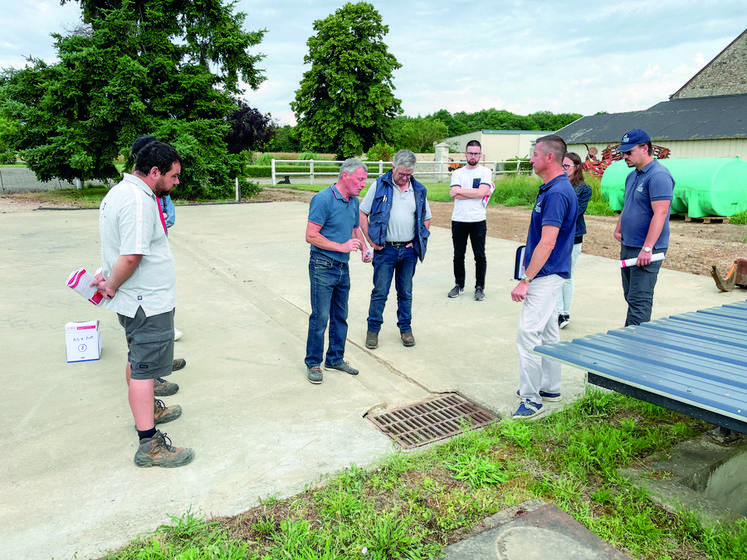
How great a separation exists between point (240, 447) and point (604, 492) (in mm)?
2053

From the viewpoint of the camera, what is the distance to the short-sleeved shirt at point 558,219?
131 inches

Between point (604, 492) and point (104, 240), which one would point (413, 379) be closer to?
point (604, 492)

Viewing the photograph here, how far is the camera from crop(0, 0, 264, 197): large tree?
706 inches

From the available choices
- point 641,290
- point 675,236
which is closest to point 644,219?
point 641,290

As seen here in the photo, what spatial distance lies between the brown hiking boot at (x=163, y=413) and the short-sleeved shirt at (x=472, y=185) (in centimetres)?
404

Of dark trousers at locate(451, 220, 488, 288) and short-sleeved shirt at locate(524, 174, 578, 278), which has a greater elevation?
short-sleeved shirt at locate(524, 174, 578, 278)

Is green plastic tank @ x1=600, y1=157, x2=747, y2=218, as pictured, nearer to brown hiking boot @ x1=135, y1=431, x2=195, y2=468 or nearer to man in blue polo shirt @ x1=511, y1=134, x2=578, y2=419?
man in blue polo shirt @ x1=511, y1=134, x2=578, y2=419

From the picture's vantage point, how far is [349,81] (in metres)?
44.3

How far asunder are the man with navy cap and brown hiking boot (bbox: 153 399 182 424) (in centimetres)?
344

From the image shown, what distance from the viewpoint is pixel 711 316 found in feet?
12.4

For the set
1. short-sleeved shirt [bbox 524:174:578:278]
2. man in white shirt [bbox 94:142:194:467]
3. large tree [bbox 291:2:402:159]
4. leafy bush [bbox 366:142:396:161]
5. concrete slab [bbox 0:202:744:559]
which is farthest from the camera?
large tree [bbox 291:2:402:159]

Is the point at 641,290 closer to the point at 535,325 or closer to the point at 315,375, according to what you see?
the point at 535,325

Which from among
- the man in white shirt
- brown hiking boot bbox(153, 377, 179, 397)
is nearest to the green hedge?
brown hiking boot bbox(153, 377, 179, 397)

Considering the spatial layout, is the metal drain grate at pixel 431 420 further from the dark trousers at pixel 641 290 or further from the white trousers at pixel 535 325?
the dark trousers at pixel 641 290
